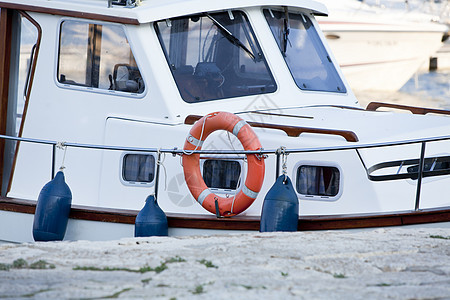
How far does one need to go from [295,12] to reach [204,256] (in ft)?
11.0

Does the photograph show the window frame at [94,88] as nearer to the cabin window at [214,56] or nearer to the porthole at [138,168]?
the cabin window at [214,56]

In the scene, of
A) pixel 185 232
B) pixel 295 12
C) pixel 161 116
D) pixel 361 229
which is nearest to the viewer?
pixel 361 229

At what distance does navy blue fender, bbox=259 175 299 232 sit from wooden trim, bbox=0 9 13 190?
2.73m

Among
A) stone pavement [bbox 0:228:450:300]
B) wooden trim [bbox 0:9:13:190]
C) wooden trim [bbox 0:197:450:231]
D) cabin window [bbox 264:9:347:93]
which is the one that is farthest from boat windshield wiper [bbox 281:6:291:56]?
wooden trim [bbox 0:9:13:190]

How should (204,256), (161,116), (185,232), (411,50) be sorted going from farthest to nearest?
(411,50) < (161,116) < (185,232) < (204,256)

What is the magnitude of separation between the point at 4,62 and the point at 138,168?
1.69 m

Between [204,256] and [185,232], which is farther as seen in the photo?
[185,232]

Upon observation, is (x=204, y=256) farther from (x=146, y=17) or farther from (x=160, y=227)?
(x=146, y=17)

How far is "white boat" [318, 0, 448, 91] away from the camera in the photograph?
18.9 meters

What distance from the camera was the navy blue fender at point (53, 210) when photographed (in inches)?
214

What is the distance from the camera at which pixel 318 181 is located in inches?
206

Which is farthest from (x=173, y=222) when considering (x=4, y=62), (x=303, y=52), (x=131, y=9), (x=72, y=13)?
(x=4, y=62)

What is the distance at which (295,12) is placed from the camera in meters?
6.64

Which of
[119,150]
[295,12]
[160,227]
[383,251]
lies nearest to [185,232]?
[160,227]
